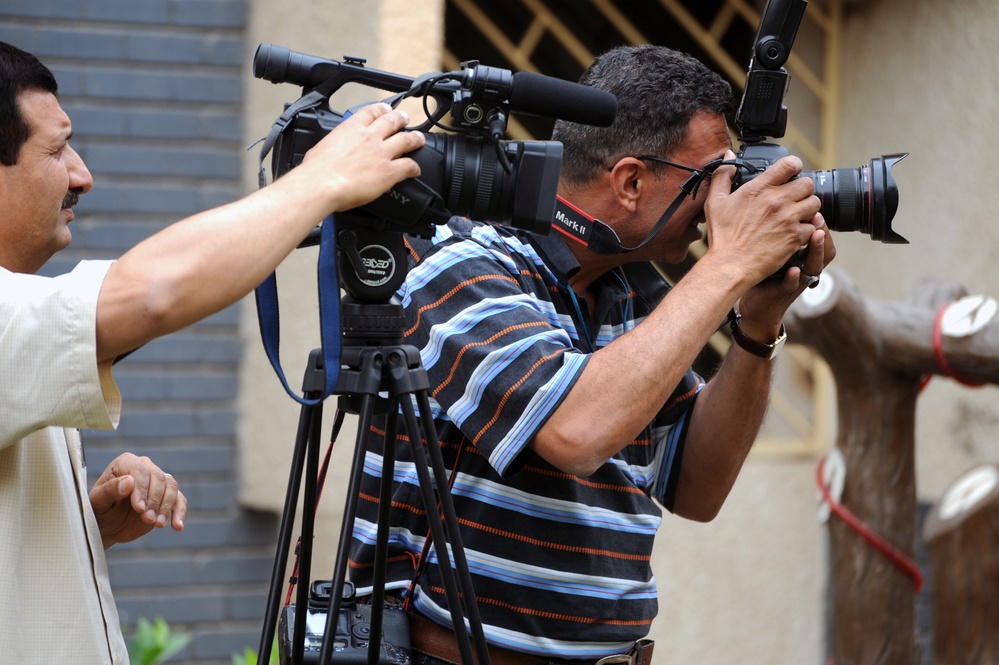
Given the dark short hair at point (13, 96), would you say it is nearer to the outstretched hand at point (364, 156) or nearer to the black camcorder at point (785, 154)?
the outstretched hand at point (364, 156)

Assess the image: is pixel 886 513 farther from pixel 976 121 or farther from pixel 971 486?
pixel 976 121

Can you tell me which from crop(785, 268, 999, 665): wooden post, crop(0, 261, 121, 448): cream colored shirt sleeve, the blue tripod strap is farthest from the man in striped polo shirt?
crop(785, 268, 999, 665): wooden post

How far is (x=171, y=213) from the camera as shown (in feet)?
11.1

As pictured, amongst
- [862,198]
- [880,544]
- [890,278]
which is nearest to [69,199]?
[862,198]

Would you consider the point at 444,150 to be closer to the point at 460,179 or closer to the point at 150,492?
the point at 460,179

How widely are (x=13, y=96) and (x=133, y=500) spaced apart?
0.59m

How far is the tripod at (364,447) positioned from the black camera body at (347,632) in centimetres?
6

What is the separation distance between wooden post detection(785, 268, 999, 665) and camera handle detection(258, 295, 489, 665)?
5.35 feet

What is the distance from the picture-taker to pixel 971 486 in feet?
10.2

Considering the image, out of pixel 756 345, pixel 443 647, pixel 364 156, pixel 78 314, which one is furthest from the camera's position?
pixel 756 345

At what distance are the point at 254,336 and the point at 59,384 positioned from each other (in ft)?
6.91

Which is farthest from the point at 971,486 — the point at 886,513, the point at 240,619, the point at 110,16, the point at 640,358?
the point at 110,16

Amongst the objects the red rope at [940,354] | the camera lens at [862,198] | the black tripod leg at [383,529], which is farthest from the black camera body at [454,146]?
the red rope at [940,354]

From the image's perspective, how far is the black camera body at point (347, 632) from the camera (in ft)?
5.24
